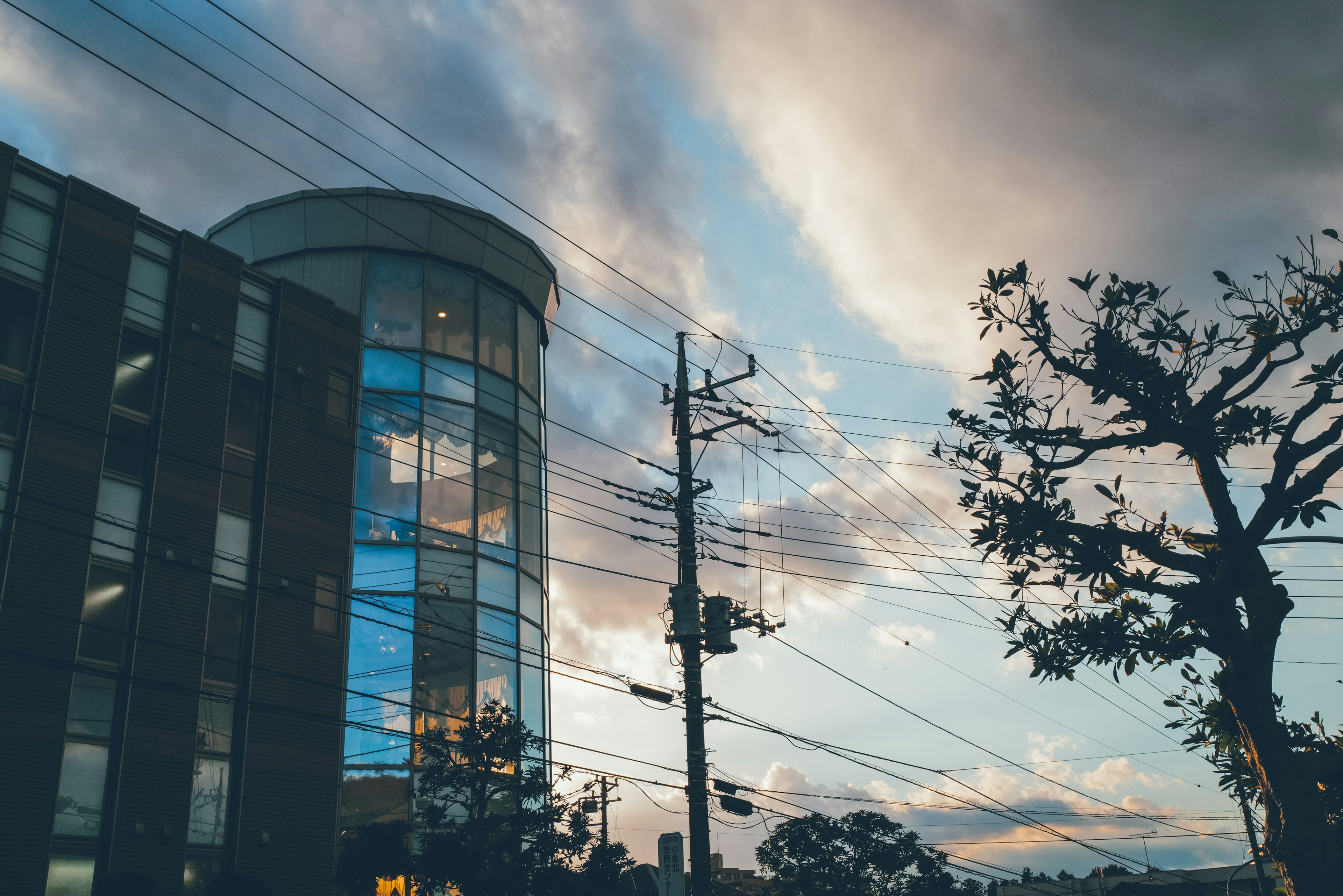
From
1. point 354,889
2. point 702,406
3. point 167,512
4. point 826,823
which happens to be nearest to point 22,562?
point 167,512

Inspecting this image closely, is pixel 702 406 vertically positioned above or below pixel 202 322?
below

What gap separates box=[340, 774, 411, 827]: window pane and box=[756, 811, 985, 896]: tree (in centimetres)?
2232

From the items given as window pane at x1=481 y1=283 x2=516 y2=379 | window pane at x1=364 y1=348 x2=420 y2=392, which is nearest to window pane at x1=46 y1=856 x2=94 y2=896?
window pane at x1=364 y1=348 x2=420 y2=392

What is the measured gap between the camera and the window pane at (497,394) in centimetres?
3488

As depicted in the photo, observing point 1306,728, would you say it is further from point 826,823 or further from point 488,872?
point 826,823

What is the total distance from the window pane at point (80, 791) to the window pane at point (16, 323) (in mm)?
8738

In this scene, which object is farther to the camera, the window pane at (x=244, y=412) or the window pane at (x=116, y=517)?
the window pane at (x=244, y=412)

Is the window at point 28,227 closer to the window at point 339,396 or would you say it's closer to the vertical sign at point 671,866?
the window at point 339,396

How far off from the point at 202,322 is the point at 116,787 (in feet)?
39.2

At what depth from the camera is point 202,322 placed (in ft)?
86.4

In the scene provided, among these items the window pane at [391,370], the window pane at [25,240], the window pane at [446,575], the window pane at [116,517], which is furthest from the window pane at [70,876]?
the window pane at [391,370]

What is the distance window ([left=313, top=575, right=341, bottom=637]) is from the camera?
26.9 m

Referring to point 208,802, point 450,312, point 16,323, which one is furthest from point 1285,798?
point 450,312

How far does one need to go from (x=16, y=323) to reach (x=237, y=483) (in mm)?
6312
